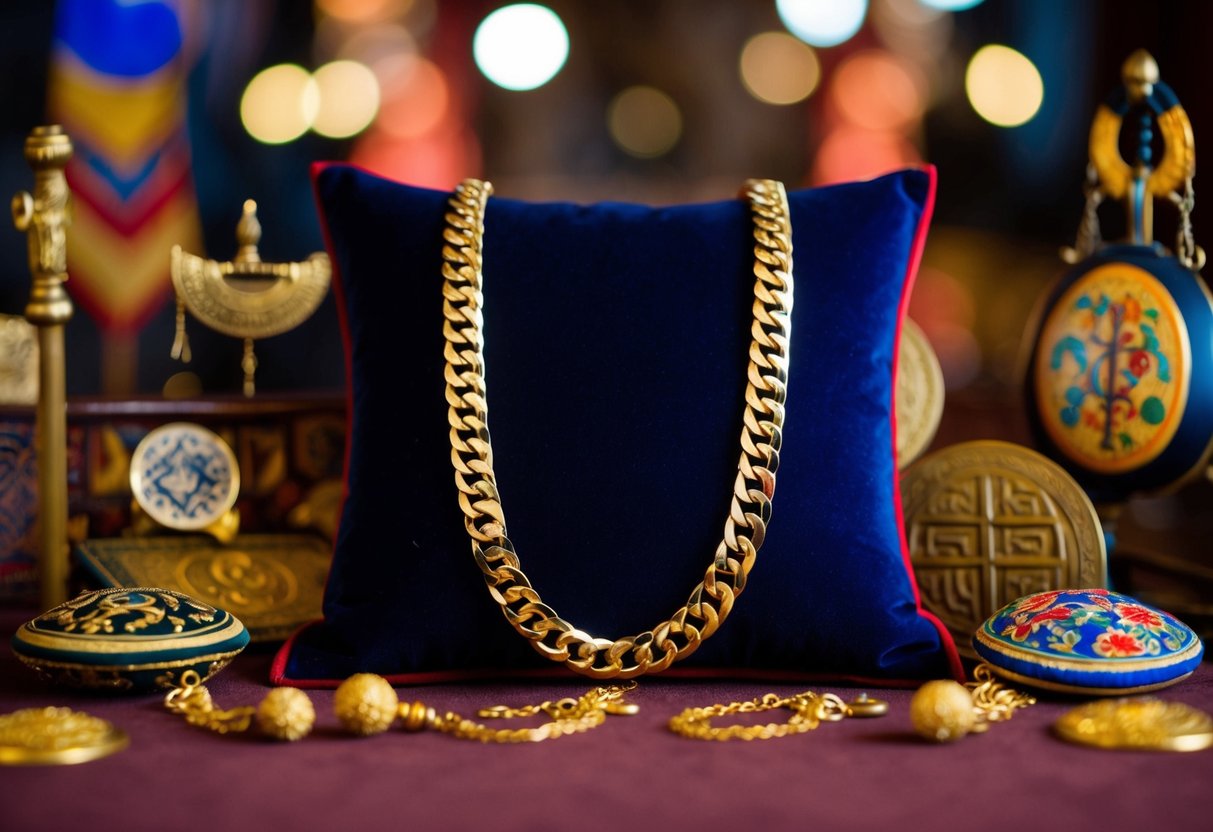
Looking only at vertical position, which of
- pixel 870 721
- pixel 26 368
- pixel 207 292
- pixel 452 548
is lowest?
pixel 870 721

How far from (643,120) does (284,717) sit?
3.35 m

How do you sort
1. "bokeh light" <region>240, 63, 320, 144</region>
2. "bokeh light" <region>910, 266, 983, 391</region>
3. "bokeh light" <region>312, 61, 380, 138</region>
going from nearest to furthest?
"bokeh light" <region>240, 63, 320, 144</region>, "bokeh light" <region>312, 61, 380, 138</region>, "bokeh light" <region>910, 266, 983, 391</region>

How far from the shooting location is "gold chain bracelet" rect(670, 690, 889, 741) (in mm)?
864

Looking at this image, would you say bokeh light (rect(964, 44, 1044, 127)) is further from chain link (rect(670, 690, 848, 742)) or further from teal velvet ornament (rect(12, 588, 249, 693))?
teal velvet ornament (rect(12, 588, 249, 693))

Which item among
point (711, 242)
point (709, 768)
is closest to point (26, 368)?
point (711, 242)

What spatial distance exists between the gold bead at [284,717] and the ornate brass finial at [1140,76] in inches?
41.3

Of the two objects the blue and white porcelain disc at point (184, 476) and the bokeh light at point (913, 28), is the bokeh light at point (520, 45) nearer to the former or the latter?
the bokeh light at point (913, 28)

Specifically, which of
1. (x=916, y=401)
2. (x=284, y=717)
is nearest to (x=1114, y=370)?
(x=916, y=401)

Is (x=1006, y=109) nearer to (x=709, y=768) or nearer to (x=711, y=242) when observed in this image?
(x=711, y=242)

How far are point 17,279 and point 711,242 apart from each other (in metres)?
2.52

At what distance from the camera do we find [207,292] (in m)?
1.29

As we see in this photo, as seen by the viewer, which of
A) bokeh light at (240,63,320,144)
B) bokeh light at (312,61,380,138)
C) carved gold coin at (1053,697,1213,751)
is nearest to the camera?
carved gold coin at (1053,697,1213,751)

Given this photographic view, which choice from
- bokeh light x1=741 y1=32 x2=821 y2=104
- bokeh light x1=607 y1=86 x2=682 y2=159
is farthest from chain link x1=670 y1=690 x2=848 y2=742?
bokeh light x1=741 y1=32 x2=821 y2=104

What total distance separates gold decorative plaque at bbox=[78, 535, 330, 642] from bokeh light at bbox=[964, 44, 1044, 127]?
10.2 ft
